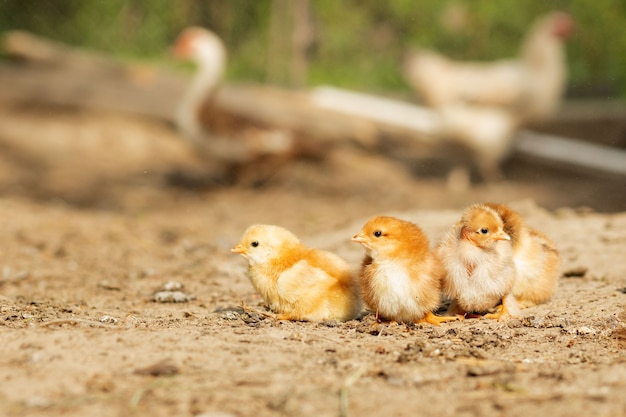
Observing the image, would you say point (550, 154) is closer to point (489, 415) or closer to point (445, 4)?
point (445, 4)

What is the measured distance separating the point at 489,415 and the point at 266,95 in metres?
11.2

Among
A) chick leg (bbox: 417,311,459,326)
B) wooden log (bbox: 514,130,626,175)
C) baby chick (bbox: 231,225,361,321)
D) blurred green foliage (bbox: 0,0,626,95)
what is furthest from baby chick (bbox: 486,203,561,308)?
blurred green foliage (bbox: 0,0,626,95)

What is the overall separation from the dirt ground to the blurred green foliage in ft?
16.4

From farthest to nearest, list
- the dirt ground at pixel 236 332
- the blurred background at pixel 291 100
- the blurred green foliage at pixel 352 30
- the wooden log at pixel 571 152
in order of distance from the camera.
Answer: the blurred green foliage at pixel 352 30 < the blurred background at pixel 291 100 < the wooden log at pixel 571 152 < the dirt ground at pixel 236 332

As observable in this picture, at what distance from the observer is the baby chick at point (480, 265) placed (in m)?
4.36

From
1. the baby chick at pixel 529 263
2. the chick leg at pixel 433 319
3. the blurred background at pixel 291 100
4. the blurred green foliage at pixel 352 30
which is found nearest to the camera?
the chick leg at pixel 433 319

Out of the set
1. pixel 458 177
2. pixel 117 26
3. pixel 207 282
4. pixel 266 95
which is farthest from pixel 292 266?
pixel 117 26

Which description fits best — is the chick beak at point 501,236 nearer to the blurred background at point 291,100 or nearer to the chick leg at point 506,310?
the chick leg at point 506,310

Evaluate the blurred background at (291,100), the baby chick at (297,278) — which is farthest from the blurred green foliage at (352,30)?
the baby chick at (297,278)

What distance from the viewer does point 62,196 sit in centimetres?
1042

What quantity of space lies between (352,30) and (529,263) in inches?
447

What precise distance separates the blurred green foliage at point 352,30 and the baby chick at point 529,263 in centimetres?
980

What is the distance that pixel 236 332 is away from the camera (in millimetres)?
4055

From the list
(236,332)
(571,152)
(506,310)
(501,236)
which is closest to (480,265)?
(501,236)
